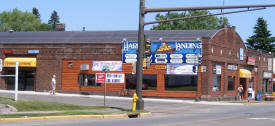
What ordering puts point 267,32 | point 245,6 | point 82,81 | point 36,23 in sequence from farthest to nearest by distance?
point 36,23 < point 267,32 < point 82,81 < point 245,6

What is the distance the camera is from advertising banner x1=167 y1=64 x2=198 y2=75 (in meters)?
39.4

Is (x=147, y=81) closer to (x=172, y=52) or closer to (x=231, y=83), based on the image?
(x=172, y=52)

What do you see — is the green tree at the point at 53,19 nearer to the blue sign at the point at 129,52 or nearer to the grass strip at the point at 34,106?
the blue sign at the point at 129,52

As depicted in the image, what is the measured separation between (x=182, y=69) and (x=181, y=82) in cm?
121

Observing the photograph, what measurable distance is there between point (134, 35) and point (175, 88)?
6797 millimetres

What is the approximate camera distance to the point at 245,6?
20844 millimetres

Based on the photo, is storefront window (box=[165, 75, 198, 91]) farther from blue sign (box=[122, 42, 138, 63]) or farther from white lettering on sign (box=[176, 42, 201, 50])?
blue sign (box=[122, 42, 138, 63])

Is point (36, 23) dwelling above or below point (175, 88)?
above

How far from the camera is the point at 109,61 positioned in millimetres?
41344

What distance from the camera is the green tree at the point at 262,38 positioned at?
287ft

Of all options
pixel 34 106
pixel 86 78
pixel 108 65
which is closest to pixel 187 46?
pixel 108 65

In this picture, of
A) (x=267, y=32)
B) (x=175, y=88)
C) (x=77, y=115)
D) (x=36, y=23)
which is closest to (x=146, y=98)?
(x=175, y=88)

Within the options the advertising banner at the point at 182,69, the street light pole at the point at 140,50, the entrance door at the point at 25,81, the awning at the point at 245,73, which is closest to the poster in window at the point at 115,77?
the advertising banner at the point at 182,69

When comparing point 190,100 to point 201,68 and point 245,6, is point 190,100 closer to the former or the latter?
point 201,68
